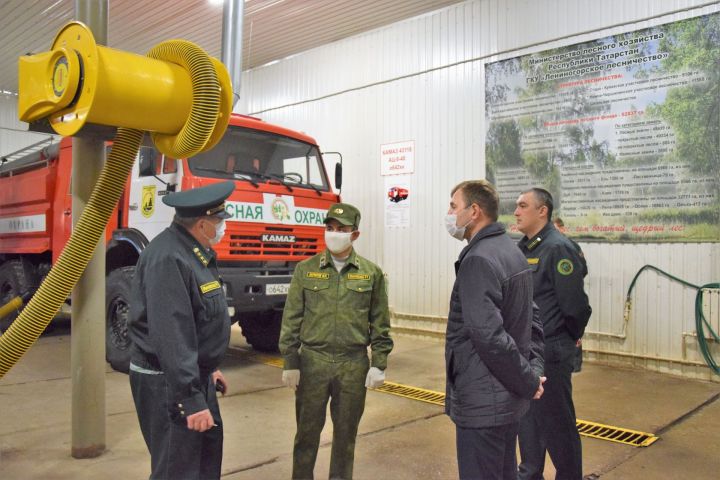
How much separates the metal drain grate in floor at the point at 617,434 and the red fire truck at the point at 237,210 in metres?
2.97

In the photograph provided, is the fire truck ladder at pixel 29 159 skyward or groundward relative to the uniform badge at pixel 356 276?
skyward

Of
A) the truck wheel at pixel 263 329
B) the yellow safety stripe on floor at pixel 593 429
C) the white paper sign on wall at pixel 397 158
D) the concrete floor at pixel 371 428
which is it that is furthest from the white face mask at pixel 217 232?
the white paper sign on wall at pixel 397 158

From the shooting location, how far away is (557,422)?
9.34 ft

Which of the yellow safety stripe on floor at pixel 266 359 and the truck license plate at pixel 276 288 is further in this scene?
the yellow safety stripe on floor at pixel 266 359

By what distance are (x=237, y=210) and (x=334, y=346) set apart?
283 centimetres

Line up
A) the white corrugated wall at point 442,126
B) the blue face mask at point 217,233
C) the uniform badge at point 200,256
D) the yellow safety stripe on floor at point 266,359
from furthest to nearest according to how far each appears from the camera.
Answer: the yellow safety stripe on floor at point 266,359
the white corrugated wall at point 442,126
the blue face mask at point 217,233
the uniform badge at point 200,256

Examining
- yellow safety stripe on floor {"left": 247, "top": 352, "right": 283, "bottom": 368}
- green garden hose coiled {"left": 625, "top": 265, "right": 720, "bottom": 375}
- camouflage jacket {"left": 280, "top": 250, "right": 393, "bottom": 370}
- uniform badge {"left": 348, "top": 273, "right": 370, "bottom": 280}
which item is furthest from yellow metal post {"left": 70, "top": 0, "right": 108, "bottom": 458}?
green garden hose coiled {"left": 625, "top": 265, "right": 720, "bottom": 375}

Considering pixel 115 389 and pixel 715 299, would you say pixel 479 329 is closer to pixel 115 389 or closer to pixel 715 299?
pixel 115 389

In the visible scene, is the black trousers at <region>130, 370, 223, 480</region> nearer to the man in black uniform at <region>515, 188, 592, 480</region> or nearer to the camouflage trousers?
the camouflage trousers

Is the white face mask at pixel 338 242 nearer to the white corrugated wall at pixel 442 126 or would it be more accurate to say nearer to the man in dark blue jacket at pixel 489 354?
the man in dark blue jacket at pixel 489 354

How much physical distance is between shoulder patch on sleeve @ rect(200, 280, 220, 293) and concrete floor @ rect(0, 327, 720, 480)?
1.46 meters

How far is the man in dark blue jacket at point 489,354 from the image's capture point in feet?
6.57

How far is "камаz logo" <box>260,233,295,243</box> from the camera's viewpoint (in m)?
5.63

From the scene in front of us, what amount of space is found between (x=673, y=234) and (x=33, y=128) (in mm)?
5829
